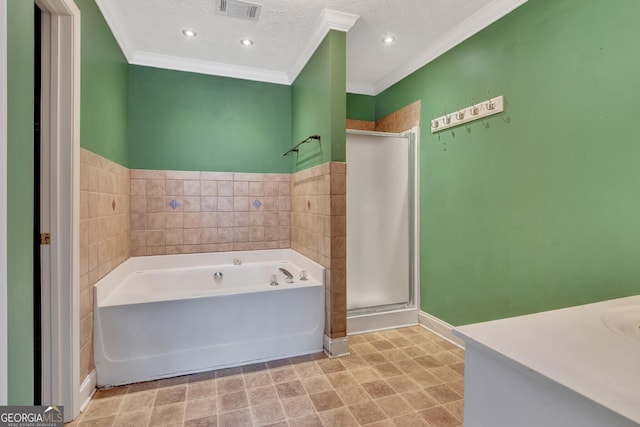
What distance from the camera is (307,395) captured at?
1843 millimetres

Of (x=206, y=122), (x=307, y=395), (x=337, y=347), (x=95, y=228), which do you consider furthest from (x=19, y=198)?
(x=206, y=122)

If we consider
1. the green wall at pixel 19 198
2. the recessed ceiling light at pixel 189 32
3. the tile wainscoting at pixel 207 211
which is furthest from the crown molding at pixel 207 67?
the green wall at pixel 19 198

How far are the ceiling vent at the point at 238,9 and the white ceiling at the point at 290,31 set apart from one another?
1.8 inches

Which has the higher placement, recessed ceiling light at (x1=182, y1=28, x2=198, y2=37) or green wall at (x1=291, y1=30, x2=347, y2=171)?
recessed ceiling light at (x1=182, y1=28, x2=198, y2=37)

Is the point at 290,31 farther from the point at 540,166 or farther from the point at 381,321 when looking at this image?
the point at 381,321

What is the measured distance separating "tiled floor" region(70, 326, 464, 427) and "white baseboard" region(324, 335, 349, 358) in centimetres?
5

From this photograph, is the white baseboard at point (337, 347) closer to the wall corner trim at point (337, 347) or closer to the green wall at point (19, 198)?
the wall corner trim at point (337, 347)

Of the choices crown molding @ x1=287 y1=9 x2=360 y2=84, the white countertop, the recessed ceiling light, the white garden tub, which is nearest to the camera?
the white countertop

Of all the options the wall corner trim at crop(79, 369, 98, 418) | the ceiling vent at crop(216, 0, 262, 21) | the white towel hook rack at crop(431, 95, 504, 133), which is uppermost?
the ceiling vent at crop(216, 0, 262, 21)

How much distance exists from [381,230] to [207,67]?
2399 millimetres

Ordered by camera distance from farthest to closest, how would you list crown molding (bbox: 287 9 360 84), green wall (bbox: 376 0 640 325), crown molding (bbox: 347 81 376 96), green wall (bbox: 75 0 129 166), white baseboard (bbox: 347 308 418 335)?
crown molding (bbox: 347 81 376 96), white baseboard (bbox: 347 308 418 335), crown molding (bbox: 287 9 360 84), green wall (bbox: 75 0 129 166), green wall (bbox: 376 0 640 325)

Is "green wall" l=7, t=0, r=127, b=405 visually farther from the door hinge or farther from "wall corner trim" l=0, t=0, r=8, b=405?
the door hinge

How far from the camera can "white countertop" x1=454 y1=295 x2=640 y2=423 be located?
56cm

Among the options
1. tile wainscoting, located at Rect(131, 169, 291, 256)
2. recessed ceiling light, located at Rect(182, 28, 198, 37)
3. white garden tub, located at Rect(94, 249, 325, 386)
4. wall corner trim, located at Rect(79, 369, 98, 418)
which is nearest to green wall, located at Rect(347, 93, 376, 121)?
tile wainscoting, located at Rect(131, 169, 291, 256)
